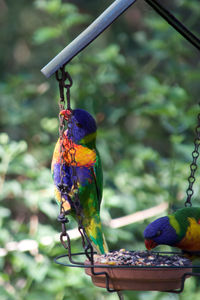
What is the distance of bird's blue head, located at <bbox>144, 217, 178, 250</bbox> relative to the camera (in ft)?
8.16

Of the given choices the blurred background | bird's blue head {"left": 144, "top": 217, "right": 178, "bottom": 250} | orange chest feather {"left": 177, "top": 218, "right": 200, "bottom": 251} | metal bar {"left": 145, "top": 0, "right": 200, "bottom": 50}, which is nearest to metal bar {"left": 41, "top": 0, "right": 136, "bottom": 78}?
metal bar {"left": 145, "top": 0, "right": 200, "bottom": 50}

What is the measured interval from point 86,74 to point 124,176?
0.95 meters

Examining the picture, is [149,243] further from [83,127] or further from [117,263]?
[83,127]

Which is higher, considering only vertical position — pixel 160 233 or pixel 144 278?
pixel 160 233

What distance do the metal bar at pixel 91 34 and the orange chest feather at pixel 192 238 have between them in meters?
1.24

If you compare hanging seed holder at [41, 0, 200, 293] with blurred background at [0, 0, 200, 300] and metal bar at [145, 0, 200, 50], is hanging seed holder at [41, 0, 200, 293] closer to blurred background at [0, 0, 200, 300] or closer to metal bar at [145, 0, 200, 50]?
metal bar at [145, 0, 200, 50]

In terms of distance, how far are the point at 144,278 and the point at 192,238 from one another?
0.73 m

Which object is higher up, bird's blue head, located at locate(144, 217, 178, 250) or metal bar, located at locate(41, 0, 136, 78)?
metal bar, located at locate(41, 0, 136, 78)

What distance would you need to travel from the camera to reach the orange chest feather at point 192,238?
263 centimetres

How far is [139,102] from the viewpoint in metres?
4.21

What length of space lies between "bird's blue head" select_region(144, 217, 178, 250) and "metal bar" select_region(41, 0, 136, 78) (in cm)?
105

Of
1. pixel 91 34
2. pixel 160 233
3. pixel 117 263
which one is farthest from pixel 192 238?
pixel 91 34

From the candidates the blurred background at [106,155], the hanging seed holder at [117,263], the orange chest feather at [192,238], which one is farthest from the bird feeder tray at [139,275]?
the blurred background at [106,155]

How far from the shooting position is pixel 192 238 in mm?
2646
